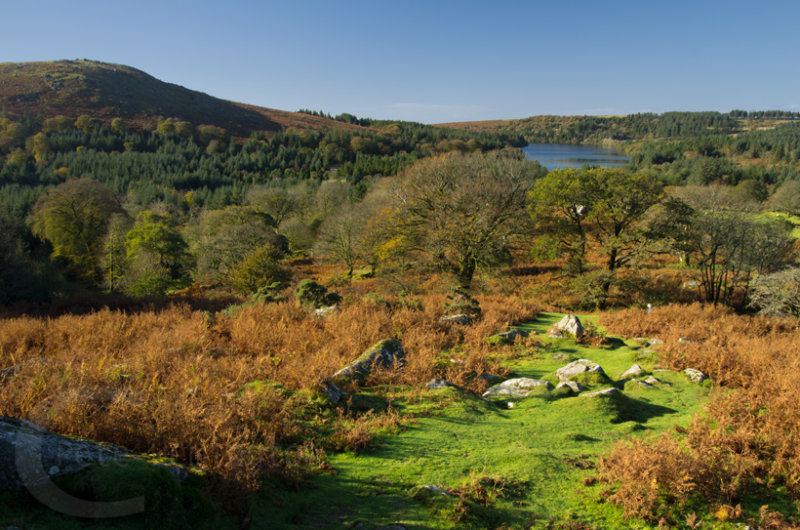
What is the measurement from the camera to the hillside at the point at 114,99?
12150 cm

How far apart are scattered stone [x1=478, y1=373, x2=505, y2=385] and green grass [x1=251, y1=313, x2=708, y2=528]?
103 centimetres

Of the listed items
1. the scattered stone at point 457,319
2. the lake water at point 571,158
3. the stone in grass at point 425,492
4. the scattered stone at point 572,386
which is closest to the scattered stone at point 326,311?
the scattered stone at point 457,319

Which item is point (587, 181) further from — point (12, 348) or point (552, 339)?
point (12, 348)

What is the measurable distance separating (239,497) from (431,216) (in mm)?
22746

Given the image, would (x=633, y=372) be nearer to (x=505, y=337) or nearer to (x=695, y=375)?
(x=695, y=375)

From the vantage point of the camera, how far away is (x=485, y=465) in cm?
430

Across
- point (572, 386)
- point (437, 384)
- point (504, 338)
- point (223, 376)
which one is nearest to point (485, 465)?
point (437, 384)

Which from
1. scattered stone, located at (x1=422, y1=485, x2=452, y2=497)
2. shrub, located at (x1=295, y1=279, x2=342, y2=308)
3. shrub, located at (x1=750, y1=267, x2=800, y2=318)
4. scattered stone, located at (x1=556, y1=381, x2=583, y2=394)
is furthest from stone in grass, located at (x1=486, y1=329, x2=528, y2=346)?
shrub, located at (x1=750, y1=267, x2=800, y2=318)

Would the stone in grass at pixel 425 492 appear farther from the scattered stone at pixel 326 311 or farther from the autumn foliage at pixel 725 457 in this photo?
the scattered stone at pixel 326 311

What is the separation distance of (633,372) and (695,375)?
102 cm

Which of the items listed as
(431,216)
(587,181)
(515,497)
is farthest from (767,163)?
(515,497)

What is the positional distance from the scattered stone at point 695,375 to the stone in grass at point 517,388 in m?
2.80

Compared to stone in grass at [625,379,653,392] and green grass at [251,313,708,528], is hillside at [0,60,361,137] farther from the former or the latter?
stone in grass at [625,379,653,392]

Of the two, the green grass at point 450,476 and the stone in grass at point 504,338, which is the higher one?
the green grass at point 450,476
